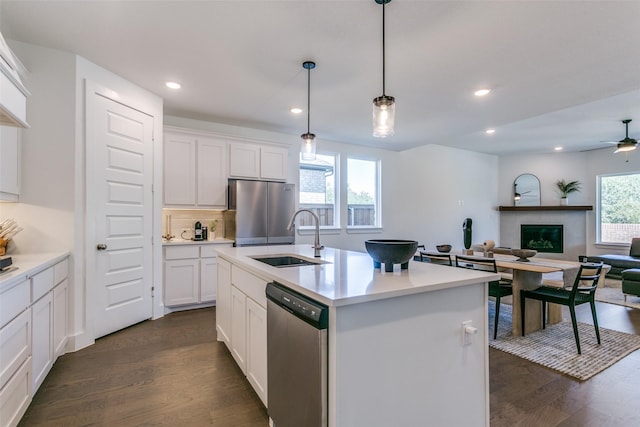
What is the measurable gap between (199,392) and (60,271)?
1.53 m

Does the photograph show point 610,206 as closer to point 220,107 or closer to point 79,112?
point 220,107

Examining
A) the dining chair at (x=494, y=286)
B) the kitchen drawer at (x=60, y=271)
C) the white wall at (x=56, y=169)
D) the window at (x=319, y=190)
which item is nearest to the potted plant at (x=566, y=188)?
the dining chair at (x=494, y=286)

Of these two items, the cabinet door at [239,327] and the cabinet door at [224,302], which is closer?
the cabinet door at [239,327]

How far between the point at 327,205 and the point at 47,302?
3.98m

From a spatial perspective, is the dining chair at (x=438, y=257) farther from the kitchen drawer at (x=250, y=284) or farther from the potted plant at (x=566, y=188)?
the potted plant at (x=566, y=188)

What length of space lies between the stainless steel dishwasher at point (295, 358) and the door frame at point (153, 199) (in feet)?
7.18

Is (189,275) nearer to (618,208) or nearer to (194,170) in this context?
(194,170)

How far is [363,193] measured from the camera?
593cm

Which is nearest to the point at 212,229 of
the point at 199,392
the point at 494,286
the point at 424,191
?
the point at 199,392

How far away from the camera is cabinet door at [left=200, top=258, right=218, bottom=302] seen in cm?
397

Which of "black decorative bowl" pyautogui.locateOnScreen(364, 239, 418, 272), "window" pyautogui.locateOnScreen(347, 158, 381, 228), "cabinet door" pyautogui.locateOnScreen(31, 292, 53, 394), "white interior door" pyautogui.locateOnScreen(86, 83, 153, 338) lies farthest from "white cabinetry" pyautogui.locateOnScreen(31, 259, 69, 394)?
"window" pyautogui.locateOnScreen(347, 158, 381, 228)

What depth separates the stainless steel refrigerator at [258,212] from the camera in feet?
13.5

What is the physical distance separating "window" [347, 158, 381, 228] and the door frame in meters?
3.23

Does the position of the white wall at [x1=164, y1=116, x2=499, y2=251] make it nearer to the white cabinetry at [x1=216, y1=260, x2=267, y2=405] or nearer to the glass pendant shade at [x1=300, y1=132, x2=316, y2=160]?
the glass pendant shade at [x1=300, y1=132, x2=316, y2=160]
